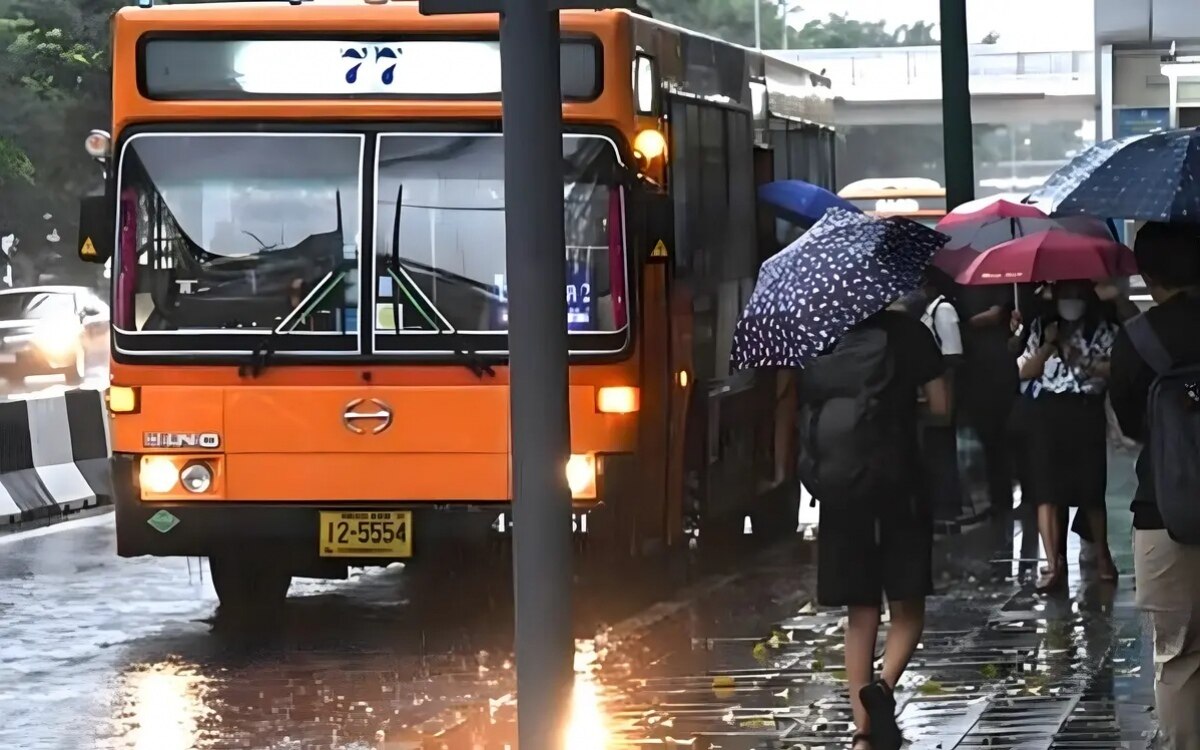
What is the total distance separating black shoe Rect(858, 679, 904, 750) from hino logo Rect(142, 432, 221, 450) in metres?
4.47

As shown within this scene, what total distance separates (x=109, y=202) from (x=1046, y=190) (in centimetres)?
469

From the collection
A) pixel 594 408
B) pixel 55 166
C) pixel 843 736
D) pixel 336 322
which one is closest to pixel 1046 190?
pixel 843 736

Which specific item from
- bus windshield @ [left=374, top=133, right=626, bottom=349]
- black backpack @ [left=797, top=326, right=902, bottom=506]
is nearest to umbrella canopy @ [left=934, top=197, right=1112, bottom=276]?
bus windshield @ [left=374, top=133, right=626, bottom=349]

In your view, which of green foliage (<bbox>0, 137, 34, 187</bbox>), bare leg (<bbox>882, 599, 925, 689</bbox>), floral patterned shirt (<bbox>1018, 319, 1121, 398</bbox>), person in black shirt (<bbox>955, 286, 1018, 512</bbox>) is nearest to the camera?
bare leg (<bbox>882, 599, 925, 689</bbox>)

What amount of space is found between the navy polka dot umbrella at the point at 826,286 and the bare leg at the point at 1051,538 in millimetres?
4464

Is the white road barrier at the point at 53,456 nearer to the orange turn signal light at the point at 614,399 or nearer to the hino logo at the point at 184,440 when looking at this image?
the hino logo at the point at 184,440

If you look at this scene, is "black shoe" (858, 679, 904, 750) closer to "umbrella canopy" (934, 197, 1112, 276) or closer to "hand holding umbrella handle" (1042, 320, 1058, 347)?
Result: "hand holding umbrella handle" (1042, 320, 1058, 347)

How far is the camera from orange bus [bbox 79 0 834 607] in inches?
456

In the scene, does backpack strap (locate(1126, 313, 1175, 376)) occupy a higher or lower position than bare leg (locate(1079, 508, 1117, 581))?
higher

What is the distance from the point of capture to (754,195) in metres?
14.6

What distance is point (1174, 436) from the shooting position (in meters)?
6.70

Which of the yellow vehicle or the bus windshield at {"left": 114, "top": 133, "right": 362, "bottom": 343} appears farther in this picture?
the yellow vehicle

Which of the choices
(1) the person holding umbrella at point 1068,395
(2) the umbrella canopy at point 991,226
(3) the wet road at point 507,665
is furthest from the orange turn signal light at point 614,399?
(2) the umbrella canopy at point 991,226

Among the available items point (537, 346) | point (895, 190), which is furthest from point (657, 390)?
point (895, 190)
